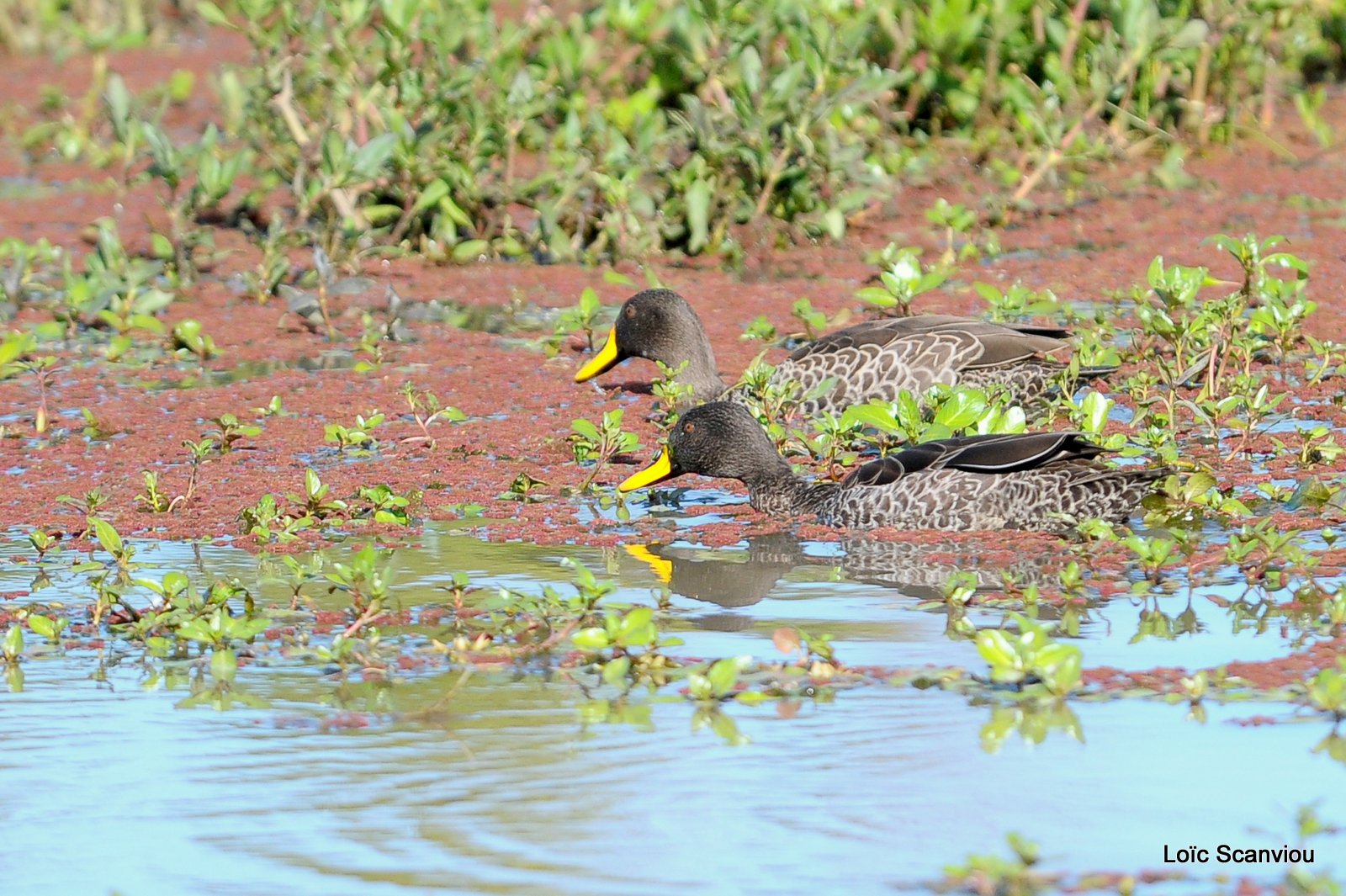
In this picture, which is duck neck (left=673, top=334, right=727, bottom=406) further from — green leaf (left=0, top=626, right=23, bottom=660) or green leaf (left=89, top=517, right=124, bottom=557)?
green leaf (left=0, top=626, right=23, bottom=660)

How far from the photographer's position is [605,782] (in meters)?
4.66

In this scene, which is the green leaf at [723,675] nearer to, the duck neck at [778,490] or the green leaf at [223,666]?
the green leaf at [223,666]

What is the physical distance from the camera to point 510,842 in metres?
4.33

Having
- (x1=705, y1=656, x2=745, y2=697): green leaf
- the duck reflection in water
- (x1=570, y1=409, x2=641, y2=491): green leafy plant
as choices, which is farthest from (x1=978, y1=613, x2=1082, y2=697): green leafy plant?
(x1=570, y1=409, x2=641, y2=491): green leafy plant

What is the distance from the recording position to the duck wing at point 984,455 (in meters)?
7.19

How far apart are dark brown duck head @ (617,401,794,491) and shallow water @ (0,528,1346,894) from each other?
1.96m

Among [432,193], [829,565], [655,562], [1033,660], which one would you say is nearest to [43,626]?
[655,562]

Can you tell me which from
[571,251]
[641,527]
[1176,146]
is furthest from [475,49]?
[641,527]

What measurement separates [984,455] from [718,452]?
1097 millimetres

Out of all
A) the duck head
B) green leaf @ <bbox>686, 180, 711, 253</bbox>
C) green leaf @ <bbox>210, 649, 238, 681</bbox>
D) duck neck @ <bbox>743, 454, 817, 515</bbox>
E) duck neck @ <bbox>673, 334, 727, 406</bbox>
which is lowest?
green leaf @ <bbox>210, 649, 238, 681</bbox>

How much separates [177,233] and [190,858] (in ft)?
26.1

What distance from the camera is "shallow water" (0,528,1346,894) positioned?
13.8ft

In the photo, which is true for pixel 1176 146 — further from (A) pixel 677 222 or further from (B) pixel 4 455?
(B) pixel 4 455

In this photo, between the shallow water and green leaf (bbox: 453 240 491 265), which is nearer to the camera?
the shallow water
